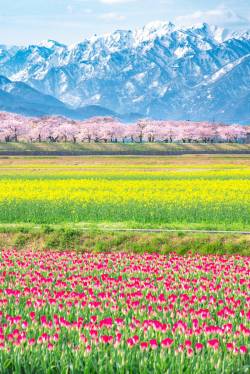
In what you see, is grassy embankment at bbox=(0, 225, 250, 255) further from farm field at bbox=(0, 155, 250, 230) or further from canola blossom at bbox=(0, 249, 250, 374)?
canola blossom at bbox=(0, 249, 250, 374)

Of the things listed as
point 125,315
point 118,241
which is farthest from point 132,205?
point 125,315

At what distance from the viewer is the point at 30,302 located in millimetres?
12641

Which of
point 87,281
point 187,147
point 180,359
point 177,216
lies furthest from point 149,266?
point 187,147

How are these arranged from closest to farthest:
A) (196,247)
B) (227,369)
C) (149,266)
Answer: (227,369), (149,266), (196,247)

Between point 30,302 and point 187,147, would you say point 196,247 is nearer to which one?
point 30,302

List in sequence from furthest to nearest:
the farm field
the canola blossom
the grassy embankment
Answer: the farm field, the grassy embankment, the canola blossom

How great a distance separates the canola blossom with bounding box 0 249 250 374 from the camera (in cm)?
926

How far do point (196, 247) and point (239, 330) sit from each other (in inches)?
502

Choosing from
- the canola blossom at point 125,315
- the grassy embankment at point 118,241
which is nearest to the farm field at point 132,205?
the grassy embankment at point 118,241

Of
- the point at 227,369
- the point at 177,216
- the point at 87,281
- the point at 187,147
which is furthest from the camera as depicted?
the point at 187,147

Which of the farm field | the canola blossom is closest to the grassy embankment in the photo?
the farm field

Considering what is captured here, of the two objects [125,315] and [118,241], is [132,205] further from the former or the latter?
[125,315]

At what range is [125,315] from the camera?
39.5 feet

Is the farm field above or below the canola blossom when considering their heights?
below
